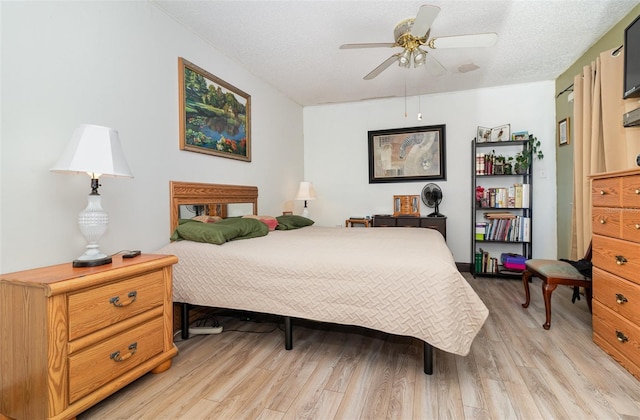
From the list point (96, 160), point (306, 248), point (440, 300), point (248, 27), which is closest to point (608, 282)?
point (440, 300)

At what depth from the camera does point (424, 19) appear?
183 centimetres

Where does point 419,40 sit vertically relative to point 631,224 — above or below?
above

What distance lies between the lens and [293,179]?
450 centimetres

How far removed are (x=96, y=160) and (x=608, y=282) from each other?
2.99 metres

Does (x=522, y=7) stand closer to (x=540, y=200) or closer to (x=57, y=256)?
(x=540, y=200)

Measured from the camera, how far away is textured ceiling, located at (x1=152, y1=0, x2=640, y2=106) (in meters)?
2.27

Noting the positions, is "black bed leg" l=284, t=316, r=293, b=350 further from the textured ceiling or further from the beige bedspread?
the textured ceiling

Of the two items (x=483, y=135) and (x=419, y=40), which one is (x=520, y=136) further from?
(x=419, y=40)

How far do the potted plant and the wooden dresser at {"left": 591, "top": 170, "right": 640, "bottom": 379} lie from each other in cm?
175

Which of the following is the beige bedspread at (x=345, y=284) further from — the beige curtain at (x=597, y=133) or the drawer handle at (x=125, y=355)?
the beige curtain at (x=597, y=133)

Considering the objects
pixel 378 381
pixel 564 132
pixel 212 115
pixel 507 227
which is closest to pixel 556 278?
pixel 507 227

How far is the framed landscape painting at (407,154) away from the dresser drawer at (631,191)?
8.10ft

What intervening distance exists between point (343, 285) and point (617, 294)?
1646 millimetres

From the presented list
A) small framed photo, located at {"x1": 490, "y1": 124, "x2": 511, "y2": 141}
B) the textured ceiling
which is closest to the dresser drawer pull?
the textured ceiling
